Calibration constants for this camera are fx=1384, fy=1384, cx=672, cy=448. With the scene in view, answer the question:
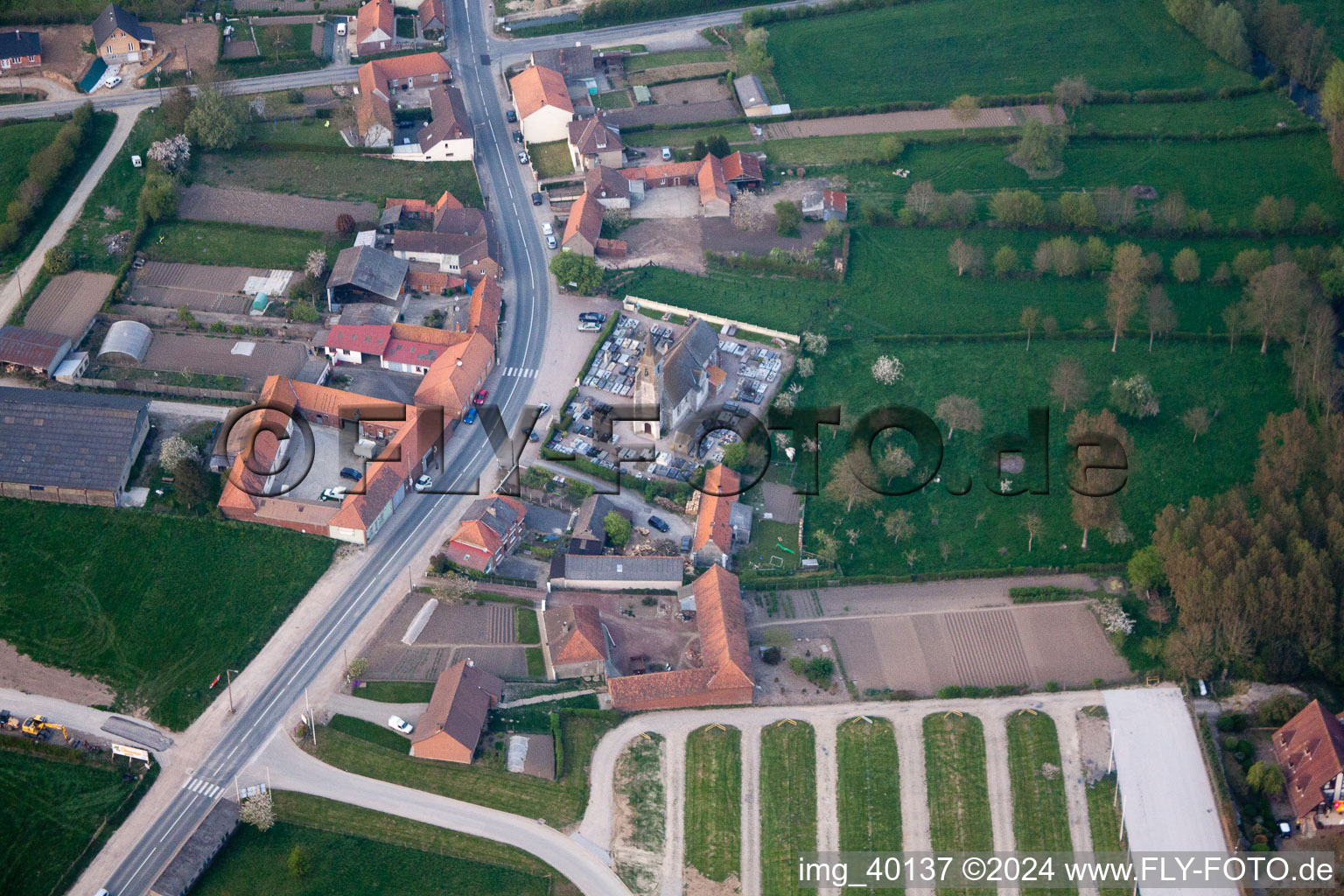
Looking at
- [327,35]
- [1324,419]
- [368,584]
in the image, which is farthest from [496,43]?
[1324,419]

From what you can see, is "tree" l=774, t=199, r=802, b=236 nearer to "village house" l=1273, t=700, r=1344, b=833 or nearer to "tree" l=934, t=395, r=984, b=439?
"tree" l=934, t=395, r=984, b=439

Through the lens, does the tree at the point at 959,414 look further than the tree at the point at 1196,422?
No

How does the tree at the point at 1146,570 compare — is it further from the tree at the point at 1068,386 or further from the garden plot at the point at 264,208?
the garden plot at the point at 264,208

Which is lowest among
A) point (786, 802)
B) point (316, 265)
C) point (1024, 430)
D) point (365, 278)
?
point (786, 802)

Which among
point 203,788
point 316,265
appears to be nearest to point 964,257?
point 316,265

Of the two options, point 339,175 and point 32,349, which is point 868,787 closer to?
point 32,349

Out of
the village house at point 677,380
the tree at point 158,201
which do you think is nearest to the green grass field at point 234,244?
the tree at point 158,201

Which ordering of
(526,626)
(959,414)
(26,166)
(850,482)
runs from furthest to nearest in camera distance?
(26,166), (959,414), (850,482), (526,626)
